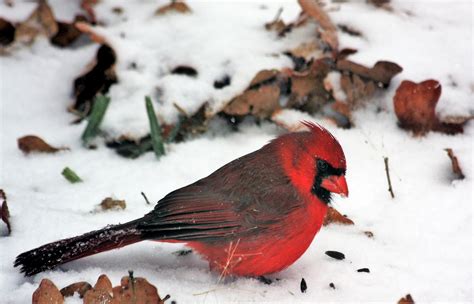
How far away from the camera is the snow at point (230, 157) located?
315 centimetres

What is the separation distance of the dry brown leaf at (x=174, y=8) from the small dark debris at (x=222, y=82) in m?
0.76

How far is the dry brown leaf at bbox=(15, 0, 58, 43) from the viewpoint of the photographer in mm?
4871

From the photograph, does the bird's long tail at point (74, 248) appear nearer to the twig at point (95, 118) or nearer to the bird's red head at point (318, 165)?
the bird's red head at point (318, 165)

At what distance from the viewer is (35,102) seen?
4.68m

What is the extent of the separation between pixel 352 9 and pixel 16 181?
7.95 ft

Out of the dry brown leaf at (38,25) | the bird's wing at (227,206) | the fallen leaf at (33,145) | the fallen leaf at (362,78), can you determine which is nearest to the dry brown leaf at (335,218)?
the bird's wing at (227,206)

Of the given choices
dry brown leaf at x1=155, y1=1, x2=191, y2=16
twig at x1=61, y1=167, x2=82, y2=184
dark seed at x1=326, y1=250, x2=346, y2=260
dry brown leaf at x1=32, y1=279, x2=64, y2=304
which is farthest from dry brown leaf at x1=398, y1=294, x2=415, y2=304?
dry brown leaf at x1=155, y1=1, x2=191, y2=16

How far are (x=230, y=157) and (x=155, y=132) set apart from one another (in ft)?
1.46

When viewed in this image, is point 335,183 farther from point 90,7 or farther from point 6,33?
point 6,33

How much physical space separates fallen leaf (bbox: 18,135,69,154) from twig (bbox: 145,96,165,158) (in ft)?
1.82

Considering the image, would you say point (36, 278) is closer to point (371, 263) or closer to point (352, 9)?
point (371, 263)

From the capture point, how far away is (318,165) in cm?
317

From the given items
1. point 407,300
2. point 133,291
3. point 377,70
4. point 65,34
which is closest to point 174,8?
point 65,34

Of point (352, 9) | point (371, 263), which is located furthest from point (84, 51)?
point (371, 263)
